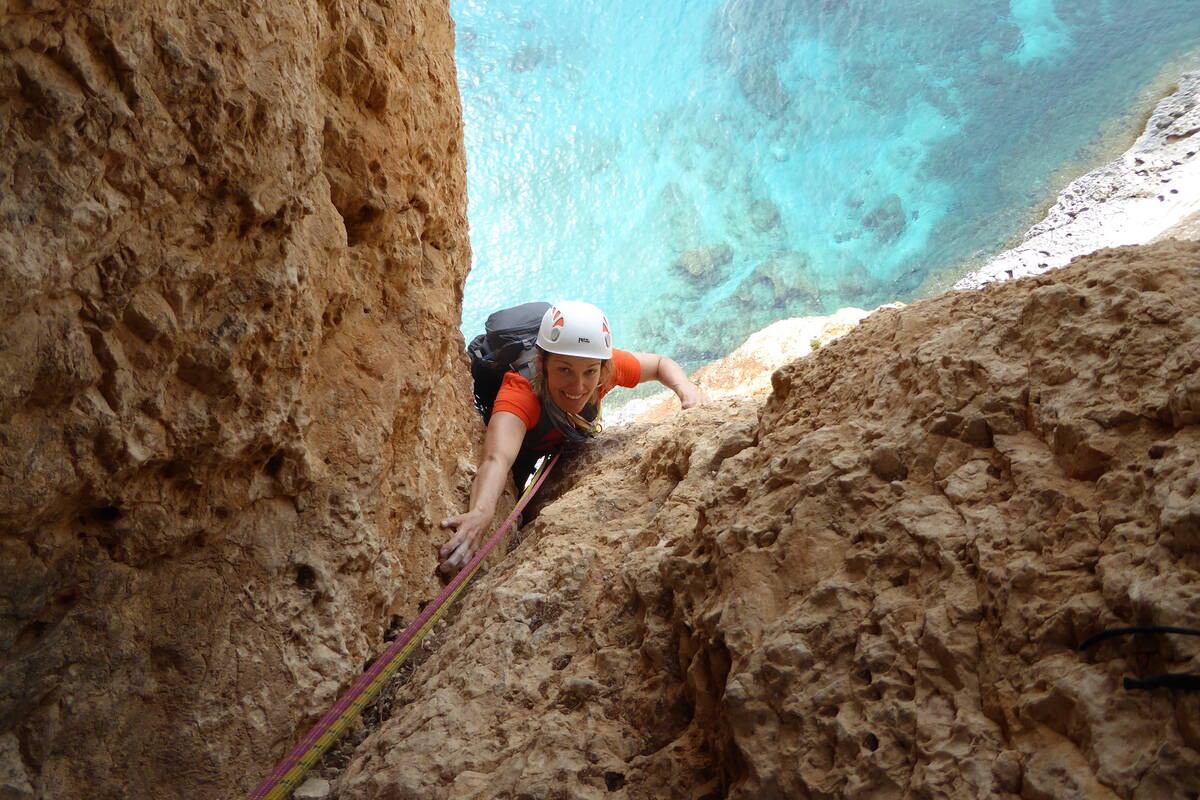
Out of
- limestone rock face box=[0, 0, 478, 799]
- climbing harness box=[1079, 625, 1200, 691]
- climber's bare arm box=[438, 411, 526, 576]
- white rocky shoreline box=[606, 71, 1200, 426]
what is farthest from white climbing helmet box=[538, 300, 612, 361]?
white rocky shoreline box=[606, 71, 1200, 426]

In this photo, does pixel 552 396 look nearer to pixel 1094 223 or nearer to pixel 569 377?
pixel 569 377

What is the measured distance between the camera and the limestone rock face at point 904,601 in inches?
46.5

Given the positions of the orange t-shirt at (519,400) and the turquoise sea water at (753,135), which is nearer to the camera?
the orange t-shirt at (519,400)

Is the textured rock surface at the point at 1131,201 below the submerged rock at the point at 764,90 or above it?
below

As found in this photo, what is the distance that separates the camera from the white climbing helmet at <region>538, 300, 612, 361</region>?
3883 mm

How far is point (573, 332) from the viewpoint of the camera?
3881 millimetres

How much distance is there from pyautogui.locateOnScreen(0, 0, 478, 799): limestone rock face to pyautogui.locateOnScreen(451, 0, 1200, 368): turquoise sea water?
13121 millimetres

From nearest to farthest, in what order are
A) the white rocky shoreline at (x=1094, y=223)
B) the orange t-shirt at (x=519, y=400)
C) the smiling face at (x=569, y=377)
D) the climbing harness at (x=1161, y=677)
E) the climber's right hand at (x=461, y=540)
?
the climbing harness at (x=1161, y=677) → the climber's right hand at (x=461, y=540) → the orange t-shirt at (x=519, y=400) → the smiling face at (x=569, y=377) → the white rocky shoreline at (x=1094, y=223)

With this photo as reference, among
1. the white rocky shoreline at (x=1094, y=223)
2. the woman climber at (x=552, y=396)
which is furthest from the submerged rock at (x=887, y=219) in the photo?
the woman climber at (x=552, y=396)

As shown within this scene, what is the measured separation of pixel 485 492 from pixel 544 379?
→ 0.85 meters

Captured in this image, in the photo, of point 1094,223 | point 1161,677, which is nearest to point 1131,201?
point 1094,223

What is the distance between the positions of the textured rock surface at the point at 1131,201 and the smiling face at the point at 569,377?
5673 millimetres

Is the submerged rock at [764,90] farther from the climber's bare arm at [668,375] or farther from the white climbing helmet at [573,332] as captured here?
the white climbing helmet at [573,332]

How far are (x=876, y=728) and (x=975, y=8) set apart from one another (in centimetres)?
1769
